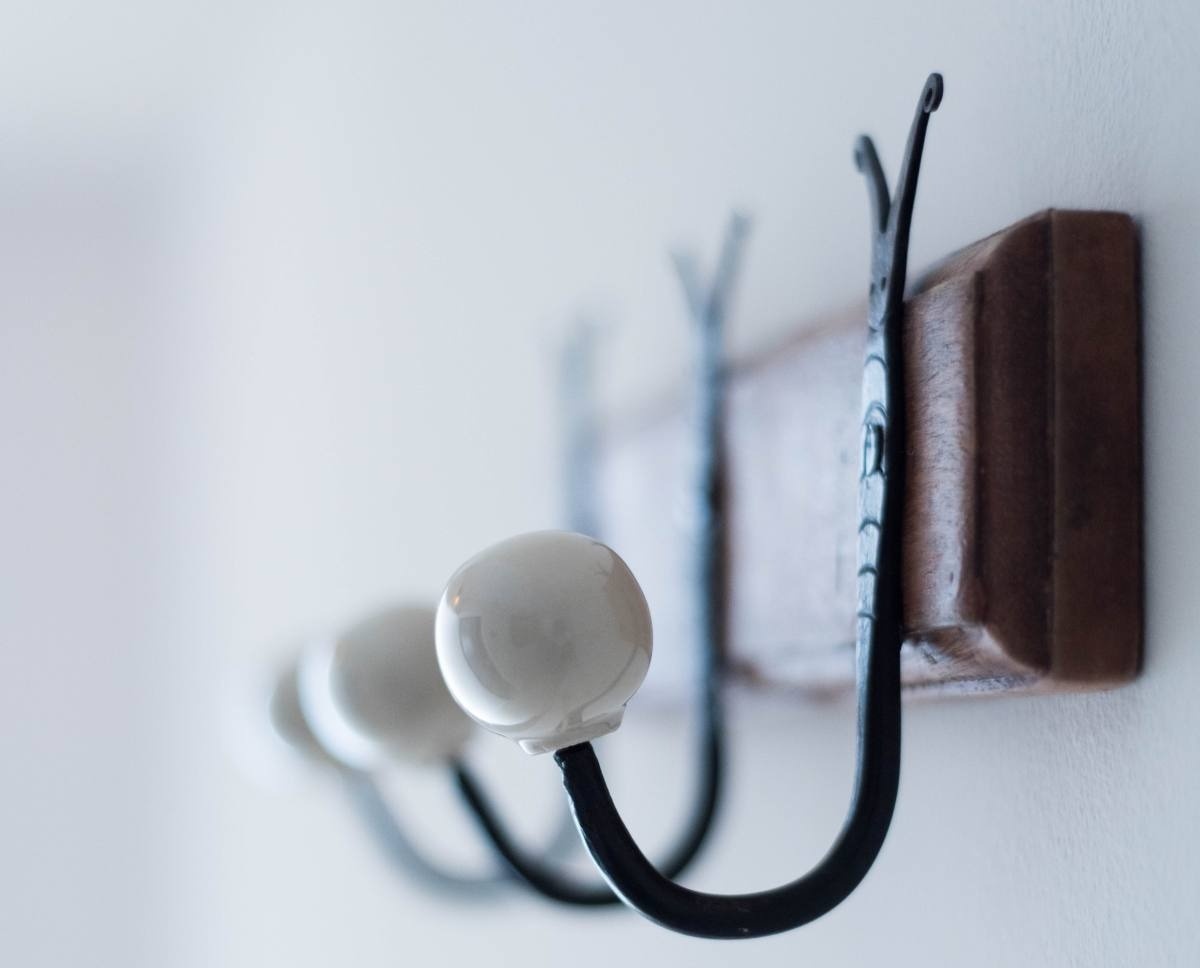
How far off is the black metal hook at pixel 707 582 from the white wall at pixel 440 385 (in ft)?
0.04

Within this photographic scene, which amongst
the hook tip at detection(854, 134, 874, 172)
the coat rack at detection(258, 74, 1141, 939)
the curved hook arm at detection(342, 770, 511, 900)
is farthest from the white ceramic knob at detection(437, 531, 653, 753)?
the curved hook arm at detection(342, 770, 511, 900)

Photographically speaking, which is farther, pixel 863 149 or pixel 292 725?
pixel 292 725

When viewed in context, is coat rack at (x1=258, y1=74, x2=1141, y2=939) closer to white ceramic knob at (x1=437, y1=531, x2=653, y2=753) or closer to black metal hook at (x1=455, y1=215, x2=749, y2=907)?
white ceramic knob at (x1=437, y1=531, x2=653, y2=753)

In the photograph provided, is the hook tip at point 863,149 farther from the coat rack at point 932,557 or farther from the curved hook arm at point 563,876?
the curved hook arm at point 563,876

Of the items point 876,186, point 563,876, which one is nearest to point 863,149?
point 876,186

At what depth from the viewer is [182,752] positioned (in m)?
1.44

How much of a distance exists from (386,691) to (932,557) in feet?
0.48

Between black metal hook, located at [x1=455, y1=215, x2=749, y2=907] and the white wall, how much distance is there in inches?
0.5

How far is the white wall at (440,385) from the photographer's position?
0.79ft

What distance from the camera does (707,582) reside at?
1.30 feet

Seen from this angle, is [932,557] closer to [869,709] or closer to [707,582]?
[869,709]

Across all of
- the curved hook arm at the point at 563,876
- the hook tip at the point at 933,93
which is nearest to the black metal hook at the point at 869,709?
the hook tip at the point at 933,93

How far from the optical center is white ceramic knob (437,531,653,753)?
212 millimetres

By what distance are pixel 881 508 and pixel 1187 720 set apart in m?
0.07
